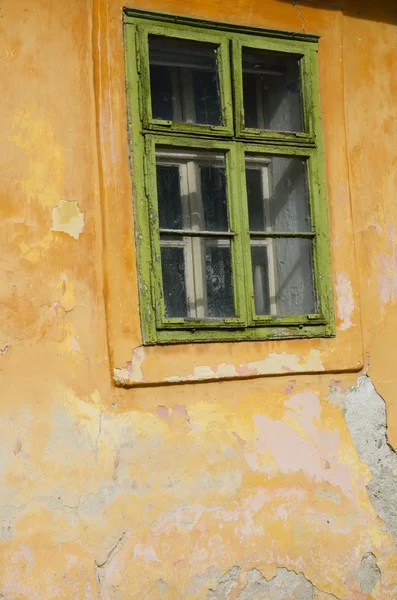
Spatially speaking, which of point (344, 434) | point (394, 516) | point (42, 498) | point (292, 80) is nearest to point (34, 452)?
point (42, 498)

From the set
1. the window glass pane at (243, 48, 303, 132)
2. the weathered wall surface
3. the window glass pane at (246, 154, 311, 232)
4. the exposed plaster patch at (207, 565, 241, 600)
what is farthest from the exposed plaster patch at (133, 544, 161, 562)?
the window glass pane at (243, 48, 303, 132)

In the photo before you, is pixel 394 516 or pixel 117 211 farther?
pixel 394 516

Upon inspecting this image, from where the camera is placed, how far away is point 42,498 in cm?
343

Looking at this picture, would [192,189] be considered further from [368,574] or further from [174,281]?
[368,574]

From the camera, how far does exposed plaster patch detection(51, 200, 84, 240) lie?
360cm

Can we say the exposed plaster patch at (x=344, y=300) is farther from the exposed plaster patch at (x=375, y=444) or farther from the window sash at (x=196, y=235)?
the window sash at (x=196, y=235)

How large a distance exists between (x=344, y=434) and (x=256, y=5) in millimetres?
1912

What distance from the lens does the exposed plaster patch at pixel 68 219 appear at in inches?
142

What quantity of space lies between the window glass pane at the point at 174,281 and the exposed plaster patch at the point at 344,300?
0.72 m

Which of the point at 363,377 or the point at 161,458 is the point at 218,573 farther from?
the point at 363,377

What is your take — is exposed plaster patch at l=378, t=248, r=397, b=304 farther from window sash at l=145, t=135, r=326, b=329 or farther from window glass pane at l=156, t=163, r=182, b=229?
window glass pane at l=156, t=163, r=182, b=229

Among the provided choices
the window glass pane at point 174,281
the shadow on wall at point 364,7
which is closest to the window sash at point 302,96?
the shadow on wall at point 364,7

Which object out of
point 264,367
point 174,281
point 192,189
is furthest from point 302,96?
point 264,367

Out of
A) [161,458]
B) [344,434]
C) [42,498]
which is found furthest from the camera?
[344,434]
